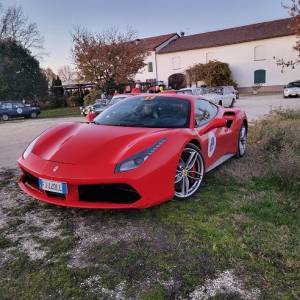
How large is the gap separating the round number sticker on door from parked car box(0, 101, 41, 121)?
2176 cm

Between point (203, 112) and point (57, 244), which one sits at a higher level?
point (203, 112)

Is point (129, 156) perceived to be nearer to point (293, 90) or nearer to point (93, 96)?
point (93, 96)

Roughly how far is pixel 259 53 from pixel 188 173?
3931cm

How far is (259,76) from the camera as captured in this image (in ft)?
131

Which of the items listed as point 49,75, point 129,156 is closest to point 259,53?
point 49,75

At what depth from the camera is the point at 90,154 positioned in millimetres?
3570

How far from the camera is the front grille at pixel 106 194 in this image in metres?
3.37

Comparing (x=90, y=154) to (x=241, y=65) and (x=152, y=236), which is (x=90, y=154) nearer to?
(x=152, y=236)

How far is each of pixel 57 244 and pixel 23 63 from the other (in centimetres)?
3779

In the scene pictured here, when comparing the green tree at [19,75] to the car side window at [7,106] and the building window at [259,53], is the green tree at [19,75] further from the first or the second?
the building window at [259,53]

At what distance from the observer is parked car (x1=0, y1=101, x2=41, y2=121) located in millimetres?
23828

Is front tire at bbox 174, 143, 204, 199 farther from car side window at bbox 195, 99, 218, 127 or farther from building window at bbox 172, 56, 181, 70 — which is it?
building window at bbox 172, 56, 181, 70

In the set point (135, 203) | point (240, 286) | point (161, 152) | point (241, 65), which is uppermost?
point (241, 65)

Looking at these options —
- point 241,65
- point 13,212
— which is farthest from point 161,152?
point 241,65
